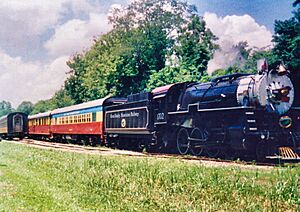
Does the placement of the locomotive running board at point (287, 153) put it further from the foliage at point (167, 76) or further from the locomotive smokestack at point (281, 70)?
the foliage at point (167, 76)

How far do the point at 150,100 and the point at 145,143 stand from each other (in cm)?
257

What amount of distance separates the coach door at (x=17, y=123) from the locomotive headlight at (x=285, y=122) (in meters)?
34.3

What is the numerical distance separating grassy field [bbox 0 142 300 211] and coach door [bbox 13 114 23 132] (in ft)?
113

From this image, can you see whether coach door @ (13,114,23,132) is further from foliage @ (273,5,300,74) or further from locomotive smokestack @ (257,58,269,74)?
locomotive smokestack @ (257,58,269,74)

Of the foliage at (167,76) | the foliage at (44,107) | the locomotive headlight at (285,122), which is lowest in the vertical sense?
the locomotive headlight at (285,122)

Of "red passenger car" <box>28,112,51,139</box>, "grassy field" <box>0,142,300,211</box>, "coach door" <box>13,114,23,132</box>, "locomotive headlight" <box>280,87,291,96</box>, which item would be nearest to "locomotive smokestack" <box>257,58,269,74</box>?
"locomotive headlight" <box>280,87,291,96</box>

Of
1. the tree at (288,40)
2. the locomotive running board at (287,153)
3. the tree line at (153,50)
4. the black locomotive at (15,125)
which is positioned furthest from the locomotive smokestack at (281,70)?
the black locomotive at (15,125)

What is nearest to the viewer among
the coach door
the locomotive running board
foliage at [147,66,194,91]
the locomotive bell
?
the locomotive running board

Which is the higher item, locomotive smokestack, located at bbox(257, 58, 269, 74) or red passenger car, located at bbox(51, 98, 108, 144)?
locomotive smokestack, located at bbox(257, 58, 269, 74)

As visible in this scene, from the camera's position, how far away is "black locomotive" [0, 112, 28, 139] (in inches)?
1705

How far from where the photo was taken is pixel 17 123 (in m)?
44.4

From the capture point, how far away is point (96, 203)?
7305mm

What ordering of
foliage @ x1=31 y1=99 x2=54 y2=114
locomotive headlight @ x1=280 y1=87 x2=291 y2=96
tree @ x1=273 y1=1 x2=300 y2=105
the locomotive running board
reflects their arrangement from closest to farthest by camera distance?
the locomotive running board < locomotive headlight @ x1=280 y1=87 x2=291 y2=96 < tree @ x1=273 y1=1 x2=300 y2=105 < foliage @ x1=31 y1=99 x2=54 y2=114

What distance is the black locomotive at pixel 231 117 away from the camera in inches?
548
